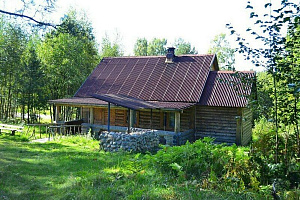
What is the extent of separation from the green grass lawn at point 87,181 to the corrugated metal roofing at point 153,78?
975 cm

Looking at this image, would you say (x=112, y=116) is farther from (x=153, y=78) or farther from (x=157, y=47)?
(x=157, y=47)

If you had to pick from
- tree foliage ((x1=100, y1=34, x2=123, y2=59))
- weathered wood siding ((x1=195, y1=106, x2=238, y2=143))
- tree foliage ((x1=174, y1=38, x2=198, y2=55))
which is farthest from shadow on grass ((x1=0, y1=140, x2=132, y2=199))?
tree foliage ((x1=174, y1=38, x2=198, y2=55))

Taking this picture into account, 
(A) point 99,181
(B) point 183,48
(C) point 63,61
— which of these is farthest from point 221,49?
(A) point 99,181

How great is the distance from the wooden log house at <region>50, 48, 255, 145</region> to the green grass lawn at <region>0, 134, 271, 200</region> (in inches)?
243

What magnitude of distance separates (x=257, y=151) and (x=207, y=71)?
553 inches

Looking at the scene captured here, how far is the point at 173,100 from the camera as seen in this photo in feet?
60.2

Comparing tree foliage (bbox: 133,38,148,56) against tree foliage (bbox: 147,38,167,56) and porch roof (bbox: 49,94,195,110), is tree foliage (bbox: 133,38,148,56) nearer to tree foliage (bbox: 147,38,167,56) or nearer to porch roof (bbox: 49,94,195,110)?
tree foliage (bbox: 147,38,167,56)

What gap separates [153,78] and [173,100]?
10.4ft

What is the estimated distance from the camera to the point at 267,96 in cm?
537

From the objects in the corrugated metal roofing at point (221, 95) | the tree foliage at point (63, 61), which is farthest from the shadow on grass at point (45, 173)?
the tree foliage at point (63, 61)

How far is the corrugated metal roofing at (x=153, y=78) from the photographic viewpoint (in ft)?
62.0

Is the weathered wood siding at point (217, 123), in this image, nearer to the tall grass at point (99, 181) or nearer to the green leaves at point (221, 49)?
the tall grass at point (99, 181)

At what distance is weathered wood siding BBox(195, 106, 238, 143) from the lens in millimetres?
17328

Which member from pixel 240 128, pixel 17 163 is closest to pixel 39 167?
pixel 17 163
